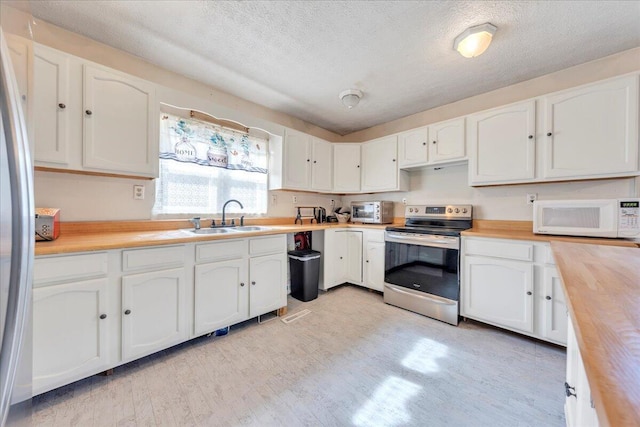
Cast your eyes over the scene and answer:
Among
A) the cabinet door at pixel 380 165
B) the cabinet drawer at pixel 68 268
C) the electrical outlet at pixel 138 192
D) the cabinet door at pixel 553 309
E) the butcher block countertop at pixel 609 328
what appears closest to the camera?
the butcher block countertop at pixel 609 328

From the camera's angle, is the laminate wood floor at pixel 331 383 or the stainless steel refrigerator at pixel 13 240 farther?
the laminate wood floor at pixel 331 383

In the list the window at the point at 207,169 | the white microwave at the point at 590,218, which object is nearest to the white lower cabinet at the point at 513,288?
the white microwave at the point at 590,218

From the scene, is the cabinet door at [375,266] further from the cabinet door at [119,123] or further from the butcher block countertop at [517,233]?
the cabinet door at [119,123]

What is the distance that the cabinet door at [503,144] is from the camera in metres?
2.08

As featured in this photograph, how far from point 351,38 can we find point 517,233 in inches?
86.0

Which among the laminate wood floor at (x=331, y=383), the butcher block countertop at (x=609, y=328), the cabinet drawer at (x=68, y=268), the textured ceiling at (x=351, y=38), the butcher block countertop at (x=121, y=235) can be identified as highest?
the textured ceiling at (x=351, y=38)

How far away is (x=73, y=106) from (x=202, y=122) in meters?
0.96

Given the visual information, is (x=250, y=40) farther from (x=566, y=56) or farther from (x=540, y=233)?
(x=540, y=233)

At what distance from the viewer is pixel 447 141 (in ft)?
8.41

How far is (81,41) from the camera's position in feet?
5.92

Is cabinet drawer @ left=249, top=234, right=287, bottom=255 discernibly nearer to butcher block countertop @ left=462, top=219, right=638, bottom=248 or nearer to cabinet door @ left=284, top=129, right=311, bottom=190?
cabinet door @ left=284, top=129, right=311, bottom=190

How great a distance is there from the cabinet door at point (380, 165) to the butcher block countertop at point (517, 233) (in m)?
1.04

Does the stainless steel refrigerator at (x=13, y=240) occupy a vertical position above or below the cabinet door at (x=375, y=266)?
above

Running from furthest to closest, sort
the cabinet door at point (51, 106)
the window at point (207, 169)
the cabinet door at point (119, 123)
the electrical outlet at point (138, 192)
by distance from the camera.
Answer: the window at point (207, 169), the electrical outlet at point (138, 192), the cabinet door at point (119, 123), the cabinet door at point (51, 106)
